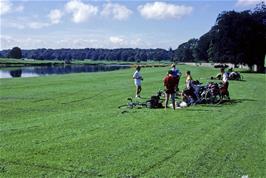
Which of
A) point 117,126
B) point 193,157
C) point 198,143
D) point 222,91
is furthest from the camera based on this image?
point 222,91

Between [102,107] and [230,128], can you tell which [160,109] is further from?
[230,128]

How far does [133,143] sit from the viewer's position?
12625 mm

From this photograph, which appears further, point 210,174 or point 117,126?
point 117,126

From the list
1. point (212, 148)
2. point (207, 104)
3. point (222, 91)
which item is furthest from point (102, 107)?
point (212, 148)

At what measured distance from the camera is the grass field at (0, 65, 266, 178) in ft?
32.6

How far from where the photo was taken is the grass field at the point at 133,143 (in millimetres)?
9930

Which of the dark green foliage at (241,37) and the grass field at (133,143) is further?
the dark green foliage at (241,37)

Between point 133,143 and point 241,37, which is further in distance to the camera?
point 241,37

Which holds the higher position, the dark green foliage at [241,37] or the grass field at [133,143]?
the dark green foliage at [241,37]

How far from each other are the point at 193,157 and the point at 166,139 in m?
2.30

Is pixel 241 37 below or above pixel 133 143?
above

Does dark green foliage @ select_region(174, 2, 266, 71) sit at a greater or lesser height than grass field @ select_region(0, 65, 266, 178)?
greater

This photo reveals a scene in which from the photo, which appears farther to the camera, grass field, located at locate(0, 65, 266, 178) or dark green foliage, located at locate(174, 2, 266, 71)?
dark green foliage, located at locate(174, 2, 266, 71)

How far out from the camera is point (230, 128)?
616 inches
